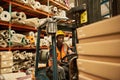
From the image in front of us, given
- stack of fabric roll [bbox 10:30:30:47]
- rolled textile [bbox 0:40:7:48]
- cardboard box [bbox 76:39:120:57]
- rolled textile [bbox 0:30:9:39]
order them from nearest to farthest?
cardboard box [bbox 76:39:120:57]
rolled textile [bbox 0:40:7:48]
rolled textile [bbox 0:30:9:39]
stack of fabric roll [bbox 10:30:30:47]

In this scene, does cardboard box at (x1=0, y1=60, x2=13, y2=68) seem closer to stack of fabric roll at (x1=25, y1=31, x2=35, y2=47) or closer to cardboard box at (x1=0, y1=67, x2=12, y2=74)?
cardboard box at (x1=0, y1=67, x2=12, y2=74)

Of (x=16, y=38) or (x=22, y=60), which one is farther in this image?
(x=22, y=60)

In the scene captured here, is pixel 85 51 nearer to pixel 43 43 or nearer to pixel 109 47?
pixel 109 47

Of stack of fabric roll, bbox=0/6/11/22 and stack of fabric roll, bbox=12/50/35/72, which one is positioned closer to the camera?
stack of fabric roll, bbox=0/6/11/22

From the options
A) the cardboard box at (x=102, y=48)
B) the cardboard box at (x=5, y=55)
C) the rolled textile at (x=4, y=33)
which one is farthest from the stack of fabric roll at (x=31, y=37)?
the cardboard box at (x=102, y=48)

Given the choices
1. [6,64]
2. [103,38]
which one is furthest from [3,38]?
[103,38]

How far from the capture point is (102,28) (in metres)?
1.61

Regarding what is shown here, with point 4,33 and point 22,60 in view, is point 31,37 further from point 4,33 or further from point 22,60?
point 4,33

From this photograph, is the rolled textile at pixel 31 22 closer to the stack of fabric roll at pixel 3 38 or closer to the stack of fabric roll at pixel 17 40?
the stack of fabric roll at pixel 17 40

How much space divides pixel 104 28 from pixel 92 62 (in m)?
0.41

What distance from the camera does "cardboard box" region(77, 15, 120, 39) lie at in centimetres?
145

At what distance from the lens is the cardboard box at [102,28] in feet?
4.76

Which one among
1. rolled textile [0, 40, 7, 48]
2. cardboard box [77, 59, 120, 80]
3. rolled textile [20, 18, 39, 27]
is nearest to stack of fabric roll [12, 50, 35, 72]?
rolled textile [0, 40, 7, 48]

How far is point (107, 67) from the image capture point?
155 centimetres
